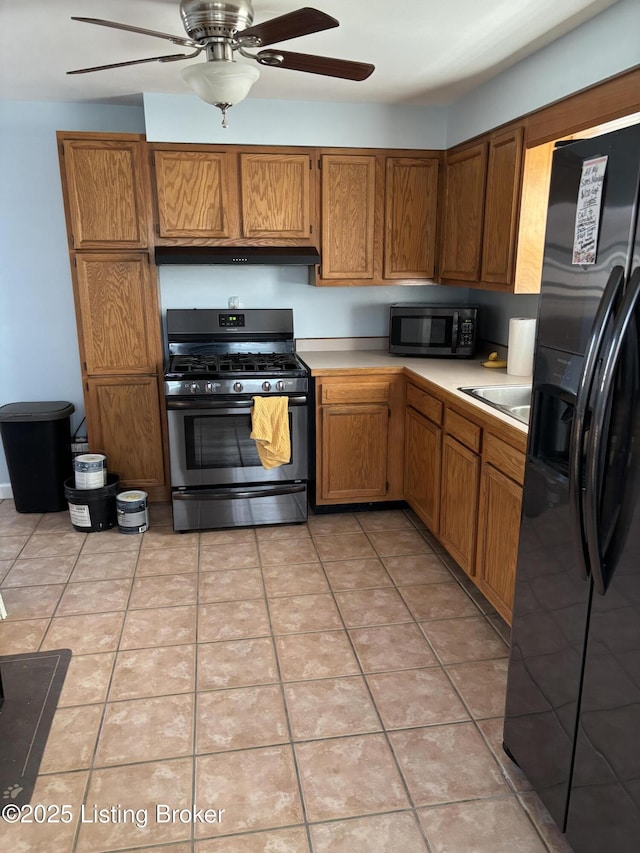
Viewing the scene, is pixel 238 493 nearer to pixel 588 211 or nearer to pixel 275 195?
pixel 275 195

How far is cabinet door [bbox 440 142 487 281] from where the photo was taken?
3.36 m

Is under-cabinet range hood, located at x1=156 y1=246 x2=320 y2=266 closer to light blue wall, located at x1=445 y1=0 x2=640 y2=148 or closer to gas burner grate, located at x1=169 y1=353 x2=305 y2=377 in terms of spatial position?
gas burner grate, located at x1=169 y1=353 x2=305 y2=377

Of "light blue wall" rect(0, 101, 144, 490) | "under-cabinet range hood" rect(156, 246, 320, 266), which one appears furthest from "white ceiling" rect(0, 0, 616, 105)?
"under-cabinet range hood" rect(156, 246, 320, 266)

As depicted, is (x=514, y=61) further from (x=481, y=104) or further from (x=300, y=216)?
(x=300, y=216)

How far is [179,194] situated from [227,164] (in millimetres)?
326

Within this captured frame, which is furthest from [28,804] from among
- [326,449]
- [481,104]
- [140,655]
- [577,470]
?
[481,104]

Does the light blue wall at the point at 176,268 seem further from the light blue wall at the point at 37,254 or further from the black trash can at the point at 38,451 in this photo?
the black trash can at the point at 38,451

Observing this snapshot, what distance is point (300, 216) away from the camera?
3734 mm

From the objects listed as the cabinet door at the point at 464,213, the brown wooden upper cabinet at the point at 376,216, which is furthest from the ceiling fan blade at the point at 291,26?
the brown wooden upper cabinet at the point at 376,216

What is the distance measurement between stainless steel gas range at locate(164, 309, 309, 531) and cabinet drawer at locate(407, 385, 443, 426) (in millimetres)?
602

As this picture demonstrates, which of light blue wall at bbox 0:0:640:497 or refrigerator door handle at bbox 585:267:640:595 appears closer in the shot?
refrigerator door handle at bbox 585:267:640:595

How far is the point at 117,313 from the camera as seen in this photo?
12.2 ft

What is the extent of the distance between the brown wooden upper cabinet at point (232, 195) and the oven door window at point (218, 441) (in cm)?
106

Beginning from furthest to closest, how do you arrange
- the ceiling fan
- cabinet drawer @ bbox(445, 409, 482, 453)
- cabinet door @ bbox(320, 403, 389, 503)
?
1. cabinet door @ bbox(320, 403, 389, 503)
2. cabinet drawer @ bbox(445, 409, 482, 453)
3. the ceiling fan
